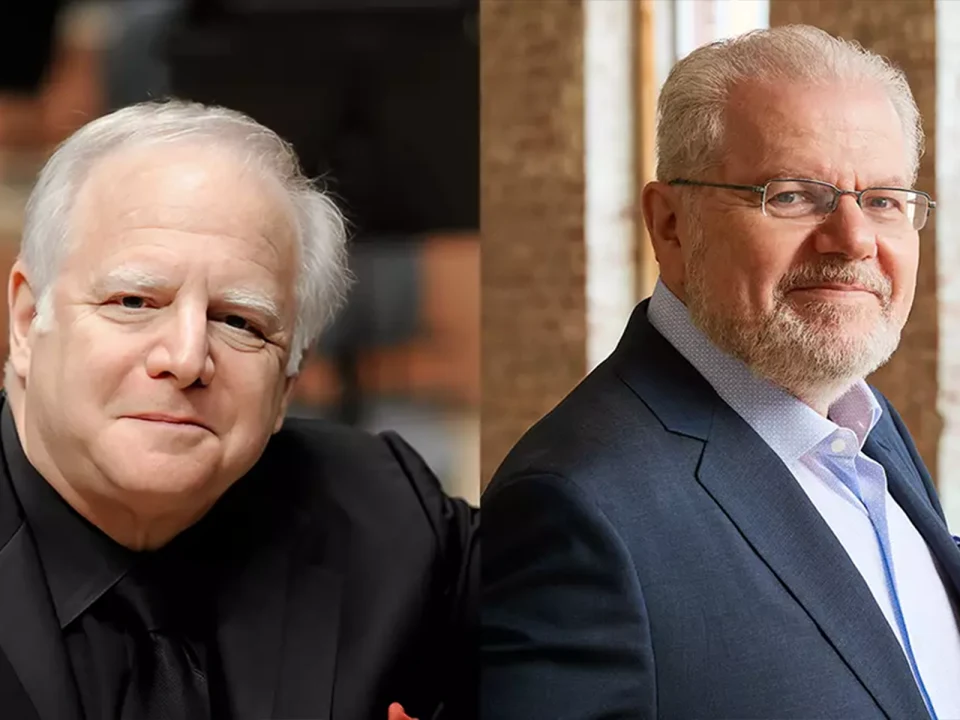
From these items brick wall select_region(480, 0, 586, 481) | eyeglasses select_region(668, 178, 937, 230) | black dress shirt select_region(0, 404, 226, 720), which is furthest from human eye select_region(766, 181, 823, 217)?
black dress shirt select_region(0, 404, 226, 720)

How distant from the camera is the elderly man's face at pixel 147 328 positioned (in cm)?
107

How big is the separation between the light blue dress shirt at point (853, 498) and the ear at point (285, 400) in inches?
17.1

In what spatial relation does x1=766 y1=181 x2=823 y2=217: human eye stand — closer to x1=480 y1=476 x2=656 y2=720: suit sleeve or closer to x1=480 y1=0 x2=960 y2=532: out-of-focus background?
x1=480 y1=0 x2=960 y2=532: out-of-focus background

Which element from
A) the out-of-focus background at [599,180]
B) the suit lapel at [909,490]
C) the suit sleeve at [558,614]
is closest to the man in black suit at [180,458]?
the suit sleeve at [558,614]

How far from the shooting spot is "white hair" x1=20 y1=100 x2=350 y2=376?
108 centimetres

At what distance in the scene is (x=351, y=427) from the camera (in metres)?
1.29

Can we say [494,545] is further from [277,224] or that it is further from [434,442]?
[277,224]

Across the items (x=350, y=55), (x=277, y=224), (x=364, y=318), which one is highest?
(x=350, y=55)

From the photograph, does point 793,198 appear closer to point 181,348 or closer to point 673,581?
point 673,581

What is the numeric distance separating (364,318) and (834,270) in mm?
538

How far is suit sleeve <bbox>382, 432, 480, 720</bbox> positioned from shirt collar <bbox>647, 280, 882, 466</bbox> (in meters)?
0.34

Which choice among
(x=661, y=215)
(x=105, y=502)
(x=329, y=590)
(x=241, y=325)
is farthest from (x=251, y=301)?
(x=661, y=215)

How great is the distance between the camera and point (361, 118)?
126cm

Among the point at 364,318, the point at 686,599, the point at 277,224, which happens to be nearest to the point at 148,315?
the point at 277,224
